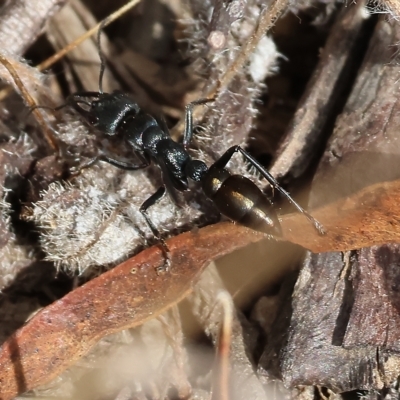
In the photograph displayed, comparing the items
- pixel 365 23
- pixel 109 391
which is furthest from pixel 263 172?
pixel 109 391

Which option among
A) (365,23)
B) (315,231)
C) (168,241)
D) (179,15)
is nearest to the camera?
(315,231)

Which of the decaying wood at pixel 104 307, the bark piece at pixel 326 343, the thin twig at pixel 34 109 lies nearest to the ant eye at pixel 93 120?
the thin twig at pixel 34 109

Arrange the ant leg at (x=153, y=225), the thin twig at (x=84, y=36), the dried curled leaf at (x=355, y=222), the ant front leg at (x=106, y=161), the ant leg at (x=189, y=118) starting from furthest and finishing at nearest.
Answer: the thin twig at (x=84, y=36) < the ant leg at (x=189, y=118) < the ant front leg at (x=106, y=161) < the ant leg at (x=153, y=225) < the dried curled leaf at (x=355, y=222)

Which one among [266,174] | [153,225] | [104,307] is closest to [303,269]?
[266,174]

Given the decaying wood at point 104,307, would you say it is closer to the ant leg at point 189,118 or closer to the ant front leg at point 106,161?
the ant front leg at point 106,161

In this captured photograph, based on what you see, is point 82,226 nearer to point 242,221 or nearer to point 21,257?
point 21,257

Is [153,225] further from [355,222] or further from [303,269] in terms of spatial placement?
[355,222]
